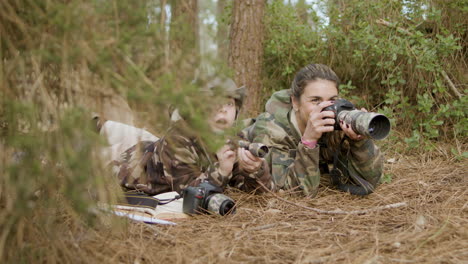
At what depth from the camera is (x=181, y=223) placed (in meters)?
2.32

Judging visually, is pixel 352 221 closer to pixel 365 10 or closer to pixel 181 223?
pixel 181 223

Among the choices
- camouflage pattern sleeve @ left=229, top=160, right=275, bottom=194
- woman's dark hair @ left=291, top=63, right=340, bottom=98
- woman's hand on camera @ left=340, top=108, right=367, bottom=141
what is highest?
woman's dark hair @ left=291, top=63, right=340, bottom=98

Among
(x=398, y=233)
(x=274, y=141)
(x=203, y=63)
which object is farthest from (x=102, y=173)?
(x=274, y=141)

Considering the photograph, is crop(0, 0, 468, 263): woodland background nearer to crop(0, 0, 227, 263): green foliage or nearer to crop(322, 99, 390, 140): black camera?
crop(0, 0, 227, 263): green foliage

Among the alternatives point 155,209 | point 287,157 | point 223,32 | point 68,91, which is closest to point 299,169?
point 287,157

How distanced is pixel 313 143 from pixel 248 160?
0.49 meters

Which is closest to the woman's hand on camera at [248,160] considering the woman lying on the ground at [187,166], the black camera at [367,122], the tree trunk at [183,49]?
the woman lying on the ground at [187,166]

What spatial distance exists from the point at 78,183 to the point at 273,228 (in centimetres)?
115

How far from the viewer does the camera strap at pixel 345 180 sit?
2.88 meters

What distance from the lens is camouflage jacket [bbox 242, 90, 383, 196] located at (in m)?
2.84

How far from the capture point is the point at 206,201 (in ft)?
8.08

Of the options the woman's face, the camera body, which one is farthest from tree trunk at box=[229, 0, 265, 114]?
the camera body

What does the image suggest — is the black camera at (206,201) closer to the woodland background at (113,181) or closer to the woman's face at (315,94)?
A: the woodland background at (113,181)

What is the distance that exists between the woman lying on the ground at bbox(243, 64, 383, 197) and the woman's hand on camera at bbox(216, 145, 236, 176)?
1.59 ft
